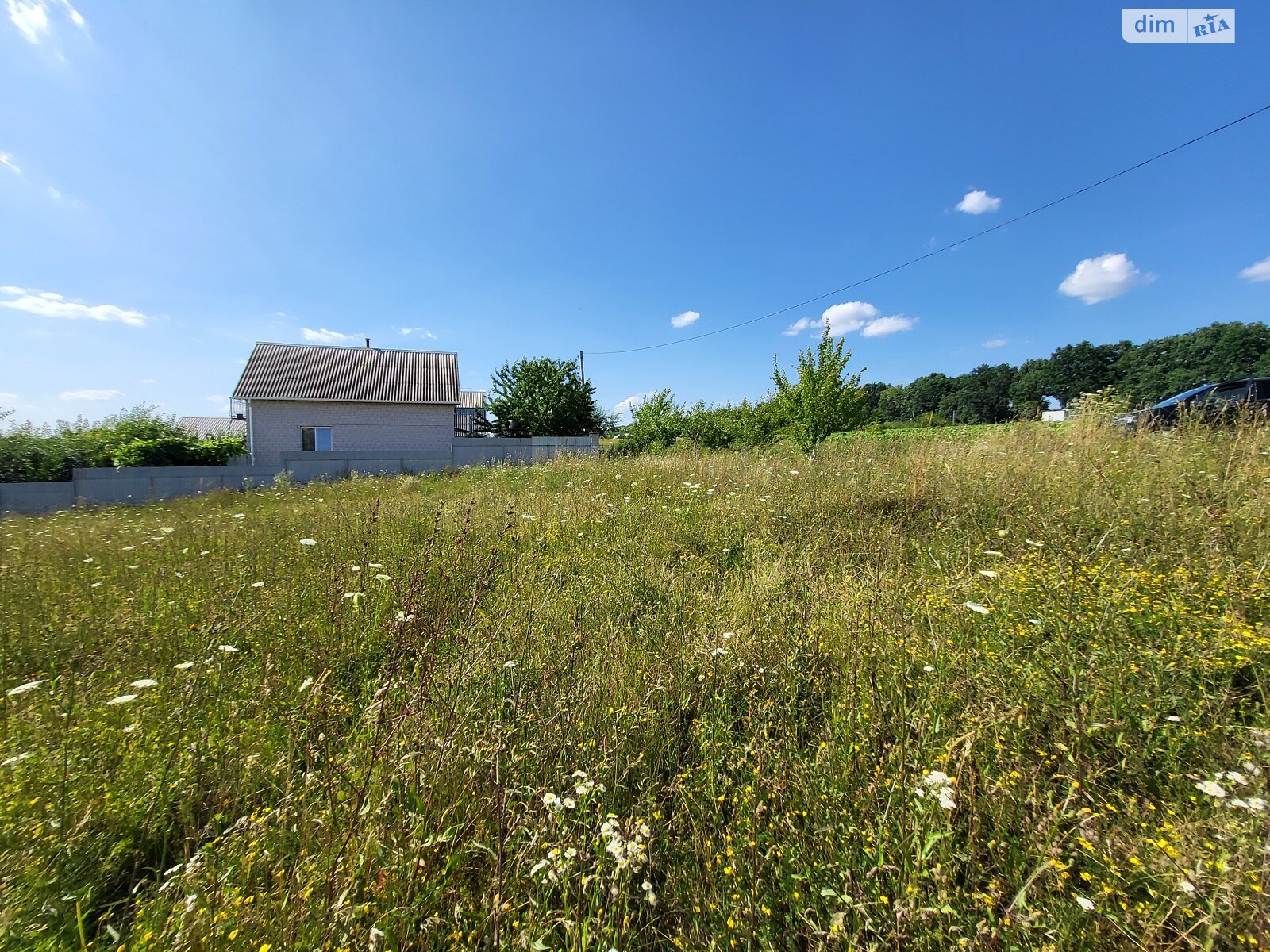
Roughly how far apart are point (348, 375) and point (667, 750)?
73.9 ft

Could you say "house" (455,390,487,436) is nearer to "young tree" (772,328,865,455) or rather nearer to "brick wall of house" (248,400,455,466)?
"brick wall of house" (248,400,455,466)

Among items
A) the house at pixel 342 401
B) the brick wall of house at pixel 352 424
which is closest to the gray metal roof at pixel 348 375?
the house at pixel 342 401

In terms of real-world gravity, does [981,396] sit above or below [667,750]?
above

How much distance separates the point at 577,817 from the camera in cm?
142


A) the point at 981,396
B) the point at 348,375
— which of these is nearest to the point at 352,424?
the point at 348,375

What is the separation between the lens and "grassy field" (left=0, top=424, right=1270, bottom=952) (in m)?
1.14

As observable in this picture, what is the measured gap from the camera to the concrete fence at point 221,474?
9511mm

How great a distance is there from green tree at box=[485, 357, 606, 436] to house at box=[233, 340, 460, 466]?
2.14 meters

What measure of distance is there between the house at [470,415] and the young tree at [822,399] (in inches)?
→ 580

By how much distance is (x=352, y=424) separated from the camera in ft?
61.4

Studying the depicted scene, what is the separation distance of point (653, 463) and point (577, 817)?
21.7 feet

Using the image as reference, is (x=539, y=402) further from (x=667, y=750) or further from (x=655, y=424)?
(x=667, y=750)

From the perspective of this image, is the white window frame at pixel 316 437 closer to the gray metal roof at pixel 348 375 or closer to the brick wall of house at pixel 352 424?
the brick wall of house at pixel 352 424

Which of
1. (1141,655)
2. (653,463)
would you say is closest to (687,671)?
(1141,655)
